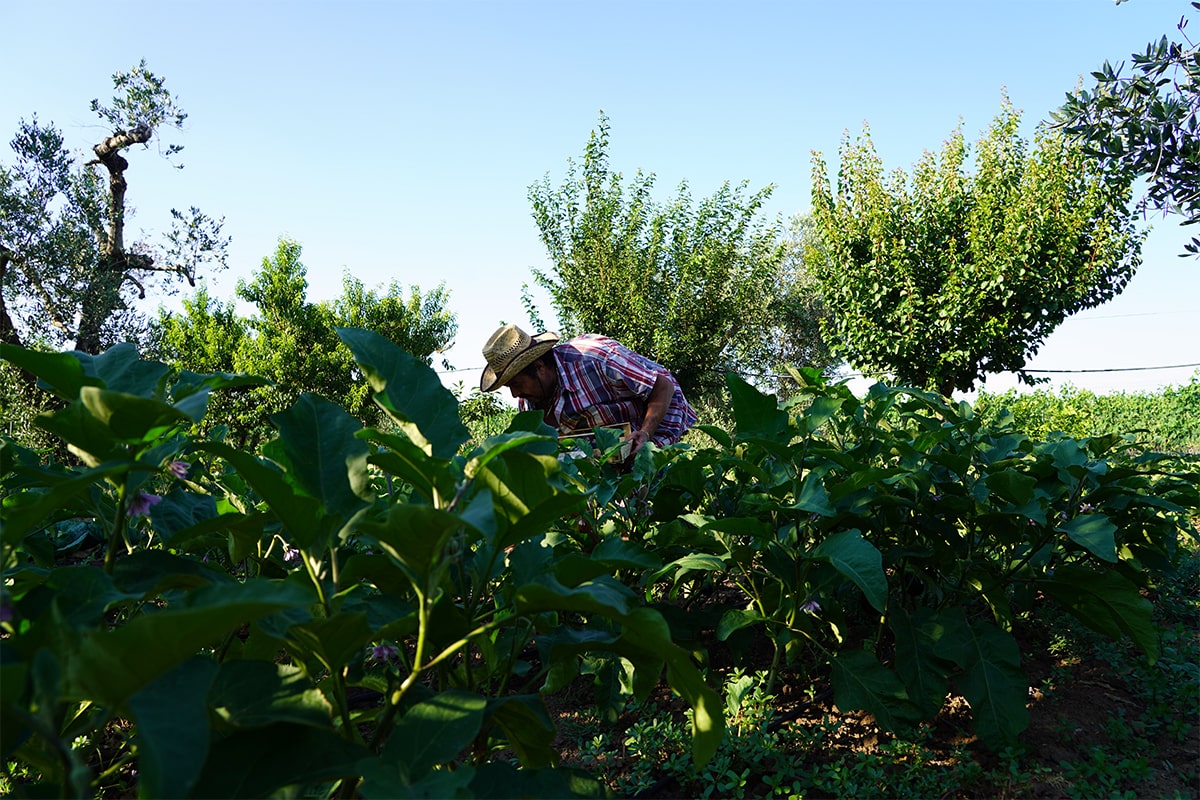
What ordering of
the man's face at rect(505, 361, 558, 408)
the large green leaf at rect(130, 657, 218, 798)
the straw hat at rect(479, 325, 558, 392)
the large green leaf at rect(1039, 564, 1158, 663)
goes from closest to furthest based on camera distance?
the large green leaf at rect(130, 657, 218, 798) < the large green leaf at rect(1039, 564, 1158, 663) < the straw hat at rect(479, 325, 558, 392) < the man's face at rect(505, 361, 558, 408)

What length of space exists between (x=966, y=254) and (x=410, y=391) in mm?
20457

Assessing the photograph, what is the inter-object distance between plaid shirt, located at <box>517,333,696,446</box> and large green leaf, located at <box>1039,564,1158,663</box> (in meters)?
2.26

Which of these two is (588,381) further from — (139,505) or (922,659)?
(139,505)

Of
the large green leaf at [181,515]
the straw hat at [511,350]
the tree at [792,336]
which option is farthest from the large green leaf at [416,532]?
the tree at [792,336]

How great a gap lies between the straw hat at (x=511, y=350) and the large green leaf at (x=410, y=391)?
10.6 ft

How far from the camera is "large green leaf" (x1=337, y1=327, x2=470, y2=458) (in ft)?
3.75

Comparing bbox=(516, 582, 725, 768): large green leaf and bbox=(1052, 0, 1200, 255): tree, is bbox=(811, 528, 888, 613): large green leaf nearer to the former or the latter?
bbox=(516, 582, 725, 768): large green leaf

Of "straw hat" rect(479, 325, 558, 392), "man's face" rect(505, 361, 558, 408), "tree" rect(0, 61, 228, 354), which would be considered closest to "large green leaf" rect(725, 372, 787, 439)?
"straw hat" rect(479, 325, 558, 392)

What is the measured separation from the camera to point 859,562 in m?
1.73

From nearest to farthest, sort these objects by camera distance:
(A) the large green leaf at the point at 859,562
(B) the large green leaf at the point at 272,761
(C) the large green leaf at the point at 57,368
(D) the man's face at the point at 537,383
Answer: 1. (B) the large green leaf at the point at 272,761
2. (C) the large green leaf at the point at 57,368
3. (A) the large green leaf at the point at 859,562
4. (D) the man's face at the point at 537,383

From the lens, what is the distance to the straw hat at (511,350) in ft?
14.5

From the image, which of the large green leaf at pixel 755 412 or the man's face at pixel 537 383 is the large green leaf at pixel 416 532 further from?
the man's face at pixel 537 383

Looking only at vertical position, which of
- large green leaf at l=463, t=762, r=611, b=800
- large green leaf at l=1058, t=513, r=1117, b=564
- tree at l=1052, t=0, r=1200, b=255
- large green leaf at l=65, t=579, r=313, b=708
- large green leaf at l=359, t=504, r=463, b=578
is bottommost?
large green leaf at l=463, t=762, r=611, b=800

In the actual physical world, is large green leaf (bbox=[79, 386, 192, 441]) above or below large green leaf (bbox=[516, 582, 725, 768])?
above
